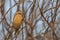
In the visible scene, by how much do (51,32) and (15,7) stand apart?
475 mm

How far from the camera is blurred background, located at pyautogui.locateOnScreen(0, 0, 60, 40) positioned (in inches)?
62.6

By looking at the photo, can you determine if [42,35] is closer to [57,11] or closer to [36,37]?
[36,37]

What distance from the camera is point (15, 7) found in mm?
1598

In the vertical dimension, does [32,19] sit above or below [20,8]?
below

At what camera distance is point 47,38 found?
1.62 meters

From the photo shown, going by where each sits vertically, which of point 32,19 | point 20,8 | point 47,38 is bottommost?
point 47,38

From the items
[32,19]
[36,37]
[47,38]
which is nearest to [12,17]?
[32,19]

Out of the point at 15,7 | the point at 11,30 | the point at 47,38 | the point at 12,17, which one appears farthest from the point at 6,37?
the point at 47,38

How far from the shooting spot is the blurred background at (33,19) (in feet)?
5.21

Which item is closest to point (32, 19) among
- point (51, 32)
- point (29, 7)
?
point (29, 7)

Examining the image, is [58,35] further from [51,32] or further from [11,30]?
[11,30]

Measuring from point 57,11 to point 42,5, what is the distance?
18 cm

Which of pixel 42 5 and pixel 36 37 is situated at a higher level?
pixel 42 5

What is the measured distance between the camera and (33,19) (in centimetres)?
160
